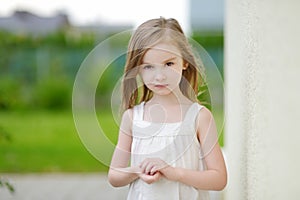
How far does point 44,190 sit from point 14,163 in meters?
2.25

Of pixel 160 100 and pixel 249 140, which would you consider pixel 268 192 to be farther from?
pixel 160 100

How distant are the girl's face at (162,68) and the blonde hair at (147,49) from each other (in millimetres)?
16

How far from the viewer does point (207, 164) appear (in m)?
2.09

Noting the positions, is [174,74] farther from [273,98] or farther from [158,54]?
[273,98]

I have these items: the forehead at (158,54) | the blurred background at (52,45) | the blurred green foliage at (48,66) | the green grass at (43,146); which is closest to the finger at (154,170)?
the forehead at (158,54)

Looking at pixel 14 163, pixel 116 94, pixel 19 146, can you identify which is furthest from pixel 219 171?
pixel 19 146

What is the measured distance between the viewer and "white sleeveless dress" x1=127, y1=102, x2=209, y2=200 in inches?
81.8

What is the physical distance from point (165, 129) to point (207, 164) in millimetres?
153

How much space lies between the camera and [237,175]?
3025 millimetres

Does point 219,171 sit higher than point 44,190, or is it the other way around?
point 219,171

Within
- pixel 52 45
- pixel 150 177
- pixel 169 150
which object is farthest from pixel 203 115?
pixel 52 45

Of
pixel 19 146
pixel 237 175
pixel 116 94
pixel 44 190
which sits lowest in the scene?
pixel 19 146

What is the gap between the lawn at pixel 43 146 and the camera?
7422mm

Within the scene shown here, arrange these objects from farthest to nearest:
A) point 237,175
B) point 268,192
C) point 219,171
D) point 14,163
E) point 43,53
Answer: point 43,53, point 14,163, point 237,175, point 268,192, point 219,171
